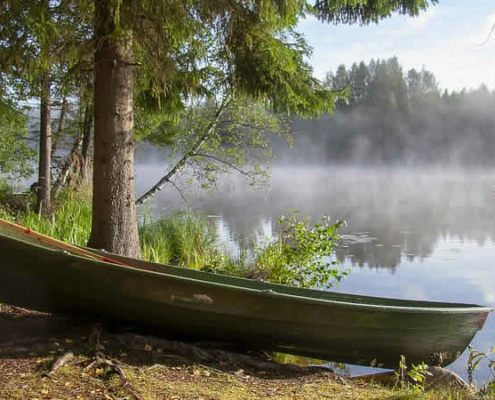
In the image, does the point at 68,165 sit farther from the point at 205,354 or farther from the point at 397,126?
the point at 397,126

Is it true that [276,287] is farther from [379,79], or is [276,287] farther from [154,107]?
[379,79]

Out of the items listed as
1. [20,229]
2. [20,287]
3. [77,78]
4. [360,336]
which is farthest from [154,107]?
[360,336]

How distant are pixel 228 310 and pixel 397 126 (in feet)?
184

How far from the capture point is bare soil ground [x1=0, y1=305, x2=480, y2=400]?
290cm

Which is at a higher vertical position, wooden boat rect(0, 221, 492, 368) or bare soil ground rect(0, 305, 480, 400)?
wooden boat rect(0, 221, 492, 368)

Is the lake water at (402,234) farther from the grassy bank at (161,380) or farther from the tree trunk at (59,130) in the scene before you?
the tree trunk at (59,130)

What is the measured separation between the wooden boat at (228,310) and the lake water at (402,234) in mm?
1753

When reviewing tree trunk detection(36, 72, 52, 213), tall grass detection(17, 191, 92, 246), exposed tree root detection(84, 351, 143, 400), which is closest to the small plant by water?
tall grass detection(17, 191, 92, 246)

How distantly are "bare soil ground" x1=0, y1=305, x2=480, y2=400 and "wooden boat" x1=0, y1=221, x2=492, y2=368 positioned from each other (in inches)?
6.2

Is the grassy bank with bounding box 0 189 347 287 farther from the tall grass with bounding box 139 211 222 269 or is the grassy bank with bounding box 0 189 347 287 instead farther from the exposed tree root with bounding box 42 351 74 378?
the exposed tree root with bounding box 42 351 74 378

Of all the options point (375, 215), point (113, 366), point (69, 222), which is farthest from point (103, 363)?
point (375, 215)

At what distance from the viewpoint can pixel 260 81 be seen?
18.4 feet

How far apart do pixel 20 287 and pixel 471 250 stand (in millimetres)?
10303

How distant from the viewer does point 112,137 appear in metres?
4.53
